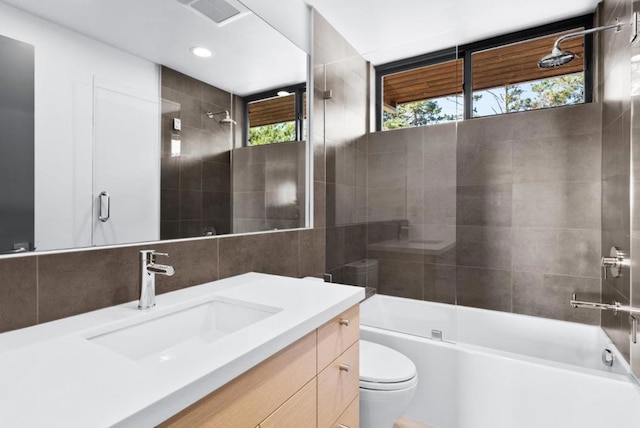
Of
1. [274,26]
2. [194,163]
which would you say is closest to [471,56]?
[274,26]

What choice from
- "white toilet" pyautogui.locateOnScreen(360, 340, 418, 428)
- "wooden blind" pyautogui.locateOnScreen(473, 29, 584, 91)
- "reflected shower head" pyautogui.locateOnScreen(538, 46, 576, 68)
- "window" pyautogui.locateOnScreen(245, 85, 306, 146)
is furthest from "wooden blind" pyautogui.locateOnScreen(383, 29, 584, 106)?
"white toilet" pyautogui.locateOnScreen(360, 340, 418, 428)

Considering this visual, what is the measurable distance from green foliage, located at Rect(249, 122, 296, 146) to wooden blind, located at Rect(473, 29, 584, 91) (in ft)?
5.59

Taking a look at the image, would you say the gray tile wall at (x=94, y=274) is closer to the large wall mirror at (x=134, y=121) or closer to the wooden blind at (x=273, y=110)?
the large wall mirror at (x=134, y=121)

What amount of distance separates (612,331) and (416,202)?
1.37 m

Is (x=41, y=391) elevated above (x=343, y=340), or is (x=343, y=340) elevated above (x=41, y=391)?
(x=41, y=391)

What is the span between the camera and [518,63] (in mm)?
2631

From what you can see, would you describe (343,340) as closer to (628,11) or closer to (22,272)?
(22,272)

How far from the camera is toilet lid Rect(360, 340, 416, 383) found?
1.57m

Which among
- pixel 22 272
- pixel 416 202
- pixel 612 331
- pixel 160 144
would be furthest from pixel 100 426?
pixel 612 331

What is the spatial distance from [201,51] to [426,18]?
168 centimetres

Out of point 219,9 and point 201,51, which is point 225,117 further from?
point 219,9

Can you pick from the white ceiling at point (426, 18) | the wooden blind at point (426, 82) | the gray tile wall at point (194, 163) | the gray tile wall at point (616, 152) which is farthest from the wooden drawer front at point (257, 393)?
the white ceiling at point (426, 18)

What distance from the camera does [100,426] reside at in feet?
1.52

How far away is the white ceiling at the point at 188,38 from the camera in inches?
39.7
